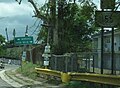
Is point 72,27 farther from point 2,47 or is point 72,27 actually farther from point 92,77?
point 2,47

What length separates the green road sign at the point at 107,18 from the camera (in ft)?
53.5

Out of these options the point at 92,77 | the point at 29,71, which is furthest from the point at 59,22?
the point at 92,77

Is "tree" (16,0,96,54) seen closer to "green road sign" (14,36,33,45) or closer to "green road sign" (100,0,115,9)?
"green road sign" (14,36,33,45)

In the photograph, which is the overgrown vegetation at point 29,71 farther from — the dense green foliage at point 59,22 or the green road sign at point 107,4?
the green road sign at point 107,4

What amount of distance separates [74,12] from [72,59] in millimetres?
11463

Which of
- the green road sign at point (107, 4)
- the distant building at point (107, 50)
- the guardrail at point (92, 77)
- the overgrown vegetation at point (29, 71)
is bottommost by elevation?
the overgrown vegetation at point (29, 71)

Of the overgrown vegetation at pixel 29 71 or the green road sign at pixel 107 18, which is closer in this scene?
the green road sign at pixel 107 18

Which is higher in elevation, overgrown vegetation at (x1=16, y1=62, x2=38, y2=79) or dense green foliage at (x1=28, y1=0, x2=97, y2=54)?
dense green foliage at (x1=28, y1=0, x2=97, y2=54)

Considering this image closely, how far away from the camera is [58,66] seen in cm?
2828

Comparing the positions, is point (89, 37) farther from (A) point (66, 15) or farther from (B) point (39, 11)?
(B) point (39, 11)

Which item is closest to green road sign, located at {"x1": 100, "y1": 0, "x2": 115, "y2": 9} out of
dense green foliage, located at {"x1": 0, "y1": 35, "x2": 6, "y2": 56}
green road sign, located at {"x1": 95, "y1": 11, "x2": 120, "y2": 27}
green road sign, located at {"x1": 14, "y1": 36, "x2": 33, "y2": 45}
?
green road sign, located at {"x1": 95, "y1": 11, "x2": 120, "y2": 27}

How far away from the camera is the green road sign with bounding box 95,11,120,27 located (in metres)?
16.3

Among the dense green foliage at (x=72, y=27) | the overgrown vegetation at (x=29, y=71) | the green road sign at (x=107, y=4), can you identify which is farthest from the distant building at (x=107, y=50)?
the green road sign at (x=107, y=4)

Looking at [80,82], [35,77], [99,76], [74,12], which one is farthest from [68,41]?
[99,76]
